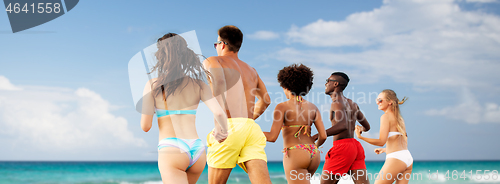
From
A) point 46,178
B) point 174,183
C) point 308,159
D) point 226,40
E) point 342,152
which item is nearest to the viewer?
point 174,183

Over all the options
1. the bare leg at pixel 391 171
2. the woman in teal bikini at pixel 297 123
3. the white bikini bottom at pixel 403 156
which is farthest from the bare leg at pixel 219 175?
the white bikini bottom at pixel 403 156

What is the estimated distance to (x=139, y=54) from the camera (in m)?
3.44

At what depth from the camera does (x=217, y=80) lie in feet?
12.4

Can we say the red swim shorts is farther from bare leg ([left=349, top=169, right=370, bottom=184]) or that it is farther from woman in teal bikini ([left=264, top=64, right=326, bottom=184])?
woman in teal bikini ([left=264, top=64, right=326, bottom=184])

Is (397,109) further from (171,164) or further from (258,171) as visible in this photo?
(171,164)

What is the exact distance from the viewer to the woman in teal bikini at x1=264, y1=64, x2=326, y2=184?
4.82 meters

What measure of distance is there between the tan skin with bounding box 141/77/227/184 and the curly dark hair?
6.35 ft

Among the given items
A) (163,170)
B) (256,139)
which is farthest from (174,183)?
(256,139)

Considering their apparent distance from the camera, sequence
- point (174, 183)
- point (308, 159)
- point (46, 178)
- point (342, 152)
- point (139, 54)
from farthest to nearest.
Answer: point (46, 178) → point (342, 152) → point (308, 159) → point (139, 54) → point (174, 183)

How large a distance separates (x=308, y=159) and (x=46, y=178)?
27.9m

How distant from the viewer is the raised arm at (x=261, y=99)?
4.22 metres

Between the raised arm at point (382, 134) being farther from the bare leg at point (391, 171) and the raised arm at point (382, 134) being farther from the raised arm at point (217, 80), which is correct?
the raised arm at point (217, 80)

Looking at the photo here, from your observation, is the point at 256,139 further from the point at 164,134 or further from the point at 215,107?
the point at 164,134

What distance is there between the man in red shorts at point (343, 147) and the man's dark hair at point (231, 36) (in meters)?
2.20
